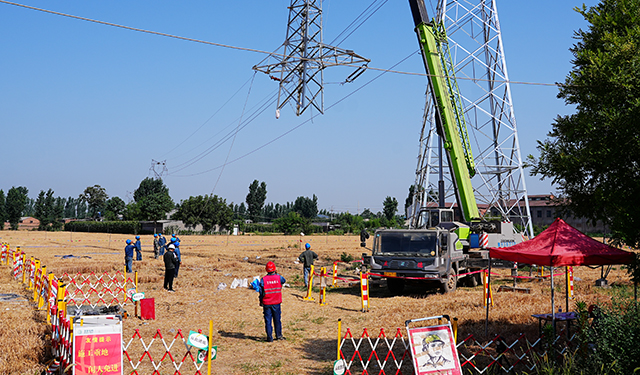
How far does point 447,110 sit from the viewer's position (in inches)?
819

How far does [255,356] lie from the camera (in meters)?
9.77

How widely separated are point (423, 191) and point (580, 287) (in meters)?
12.9

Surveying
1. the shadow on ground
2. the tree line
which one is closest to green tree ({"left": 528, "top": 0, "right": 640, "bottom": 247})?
Result: the shadow on ground

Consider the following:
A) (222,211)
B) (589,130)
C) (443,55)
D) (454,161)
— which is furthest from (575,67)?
(222,211)

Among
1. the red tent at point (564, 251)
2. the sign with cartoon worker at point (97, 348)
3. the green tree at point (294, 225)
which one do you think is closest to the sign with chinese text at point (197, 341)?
the sign with cartoon worker at point (97, 348)

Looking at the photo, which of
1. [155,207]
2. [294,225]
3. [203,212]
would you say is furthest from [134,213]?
[294,225]

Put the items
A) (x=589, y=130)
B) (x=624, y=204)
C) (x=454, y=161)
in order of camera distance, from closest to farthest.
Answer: (x=624, y=204) < (x=589, y=130) < (x=454, y=161)

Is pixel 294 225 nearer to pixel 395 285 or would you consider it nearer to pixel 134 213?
pixel 134 213

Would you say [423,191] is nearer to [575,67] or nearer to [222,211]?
[575,67]

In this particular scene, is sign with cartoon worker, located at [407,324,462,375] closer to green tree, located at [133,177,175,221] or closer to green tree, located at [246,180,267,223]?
green tree, located at [133,177,175,221]

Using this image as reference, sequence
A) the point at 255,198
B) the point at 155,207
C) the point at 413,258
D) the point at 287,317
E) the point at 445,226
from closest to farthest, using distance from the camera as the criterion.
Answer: the point at 287,317 < the point at 413,258 < the point at 445,226 < the point at 155,207 < the point at 255,198

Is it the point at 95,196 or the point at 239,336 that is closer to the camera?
the point at 239,336

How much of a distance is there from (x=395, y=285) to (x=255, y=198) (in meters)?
122

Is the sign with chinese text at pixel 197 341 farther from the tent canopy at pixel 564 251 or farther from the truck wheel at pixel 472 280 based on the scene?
the truck wheel at pixel 472 280
